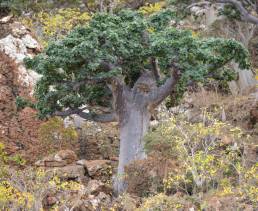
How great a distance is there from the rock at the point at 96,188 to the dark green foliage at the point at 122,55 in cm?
219

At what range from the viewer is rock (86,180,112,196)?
9886mm

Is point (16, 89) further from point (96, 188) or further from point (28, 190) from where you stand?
point (28, 190)

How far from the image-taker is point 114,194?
438 inches

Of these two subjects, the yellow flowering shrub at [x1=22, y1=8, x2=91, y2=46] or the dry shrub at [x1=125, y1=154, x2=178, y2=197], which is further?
the yellow flowering shrub at [x1=22, y1=8, x2=91, y2=46]

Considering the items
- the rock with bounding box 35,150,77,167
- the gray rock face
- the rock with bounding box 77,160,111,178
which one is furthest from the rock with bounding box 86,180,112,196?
the gray rock face

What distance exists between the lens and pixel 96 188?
10273 mm

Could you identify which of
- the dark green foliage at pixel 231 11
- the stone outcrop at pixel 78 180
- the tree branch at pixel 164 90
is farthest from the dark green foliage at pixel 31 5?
the tree branch at pixel 164 90

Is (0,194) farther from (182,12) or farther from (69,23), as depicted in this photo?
(69,23)

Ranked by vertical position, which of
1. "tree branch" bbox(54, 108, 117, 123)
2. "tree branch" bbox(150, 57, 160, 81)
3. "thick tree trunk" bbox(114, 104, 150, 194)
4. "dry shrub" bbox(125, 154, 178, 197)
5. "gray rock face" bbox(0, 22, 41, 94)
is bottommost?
"dry shrub" bbox(125, 154, 178, 197)

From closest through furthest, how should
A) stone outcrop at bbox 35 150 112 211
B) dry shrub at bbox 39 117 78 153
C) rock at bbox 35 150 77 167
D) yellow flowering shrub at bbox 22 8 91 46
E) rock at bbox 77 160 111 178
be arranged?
stone outcrop at bbox 35 150 112 211, rock at bbox 77 160 111 178, rock at bbox 35 150 77 167, dry shrub at bbox 39 117 78 153, yellow flowering shrub at bbox 22 8 91 46

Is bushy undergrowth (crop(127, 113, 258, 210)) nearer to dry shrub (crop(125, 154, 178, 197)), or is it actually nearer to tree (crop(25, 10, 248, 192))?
dry shrub (crop(125, 154, 178, 197))

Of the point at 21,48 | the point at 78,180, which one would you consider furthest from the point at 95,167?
the point at 21,48

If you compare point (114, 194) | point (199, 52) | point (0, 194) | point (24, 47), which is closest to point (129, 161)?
point (114, 194)

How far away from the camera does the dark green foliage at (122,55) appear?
34.8 feet
